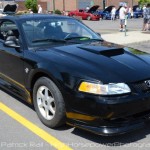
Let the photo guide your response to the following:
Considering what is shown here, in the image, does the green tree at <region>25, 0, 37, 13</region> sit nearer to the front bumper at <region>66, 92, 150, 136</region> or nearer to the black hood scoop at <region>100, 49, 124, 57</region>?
the black hood scoop at <region>100, 49, 124, 57</region>

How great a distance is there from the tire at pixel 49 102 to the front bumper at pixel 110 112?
251mm

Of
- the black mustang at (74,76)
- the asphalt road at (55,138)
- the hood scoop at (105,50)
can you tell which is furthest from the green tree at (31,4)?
the asphalt road at (55,138)

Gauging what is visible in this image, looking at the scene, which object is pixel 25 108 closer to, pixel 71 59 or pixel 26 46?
pixel 26 46

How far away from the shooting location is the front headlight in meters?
3.85

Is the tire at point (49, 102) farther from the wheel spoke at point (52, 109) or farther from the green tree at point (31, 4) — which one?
the green tree at point (31, 4)

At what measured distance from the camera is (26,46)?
5074 mm

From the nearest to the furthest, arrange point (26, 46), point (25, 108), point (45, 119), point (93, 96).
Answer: point (93, 96), point (45, 119), point (26, 46), point (25, 108)

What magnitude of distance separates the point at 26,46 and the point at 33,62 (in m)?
0.47

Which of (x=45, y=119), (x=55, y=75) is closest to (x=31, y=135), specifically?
(x=45, y=119)

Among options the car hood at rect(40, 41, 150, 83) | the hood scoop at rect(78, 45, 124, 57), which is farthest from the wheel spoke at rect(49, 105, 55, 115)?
the hood scoop at rect(78, 45, 124, 57)

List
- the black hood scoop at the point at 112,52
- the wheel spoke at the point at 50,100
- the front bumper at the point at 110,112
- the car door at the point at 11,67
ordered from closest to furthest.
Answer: the front bumper at the point at 110,112, the wheel spoke at the point at 50,100, the black hood scoop at the point at 112,52, the car door at the point at 11,67

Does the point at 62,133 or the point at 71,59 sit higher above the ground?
the point at 71,59

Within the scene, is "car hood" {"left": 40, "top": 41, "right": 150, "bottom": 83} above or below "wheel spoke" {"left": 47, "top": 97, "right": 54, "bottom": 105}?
above

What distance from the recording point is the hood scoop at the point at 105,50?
4688 mm
